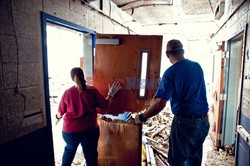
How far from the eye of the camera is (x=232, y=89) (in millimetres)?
3543

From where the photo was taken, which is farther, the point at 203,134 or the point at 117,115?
the point at 117,115

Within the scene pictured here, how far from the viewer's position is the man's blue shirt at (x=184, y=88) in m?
1.84

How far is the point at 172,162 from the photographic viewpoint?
78.3 inches

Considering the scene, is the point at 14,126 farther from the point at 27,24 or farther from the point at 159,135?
the point at 159,135

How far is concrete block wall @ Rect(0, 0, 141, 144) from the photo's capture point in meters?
1.51

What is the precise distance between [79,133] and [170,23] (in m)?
4.41

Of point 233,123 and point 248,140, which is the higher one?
point 248,140

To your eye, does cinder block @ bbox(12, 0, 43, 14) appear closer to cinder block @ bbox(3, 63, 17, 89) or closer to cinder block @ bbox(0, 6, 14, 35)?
cinder block @ bbox(0, 6, 14, 35)

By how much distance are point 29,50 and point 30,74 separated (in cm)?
23

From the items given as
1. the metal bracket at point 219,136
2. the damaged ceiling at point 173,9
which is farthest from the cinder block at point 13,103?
the metal bracket at point 219,136

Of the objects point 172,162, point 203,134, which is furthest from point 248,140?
point 172,162

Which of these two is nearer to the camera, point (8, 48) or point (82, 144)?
point (8, 48)

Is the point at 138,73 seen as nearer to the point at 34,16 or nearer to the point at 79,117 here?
the point at 79,117

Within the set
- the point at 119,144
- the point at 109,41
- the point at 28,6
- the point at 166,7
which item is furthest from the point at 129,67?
the point at 166,7
